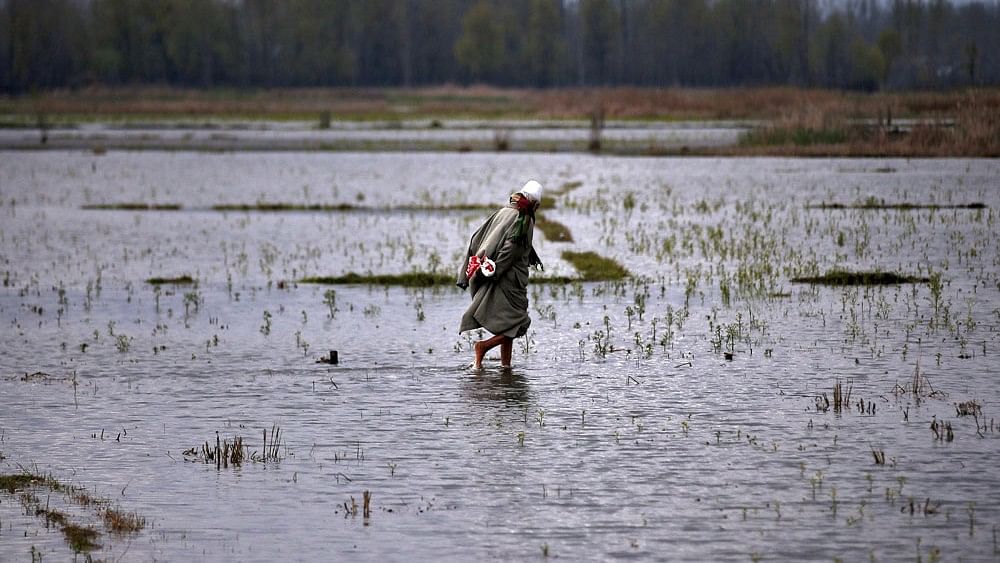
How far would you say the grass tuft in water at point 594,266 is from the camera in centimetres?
2023

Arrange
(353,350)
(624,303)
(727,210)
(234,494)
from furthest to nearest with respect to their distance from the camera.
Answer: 1. (727,210)
2. (624,303)
3. (353,350)
4. (234,494)

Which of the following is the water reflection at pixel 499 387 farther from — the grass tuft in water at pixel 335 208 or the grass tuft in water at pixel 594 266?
the grass tuft in water at pixel 335 208

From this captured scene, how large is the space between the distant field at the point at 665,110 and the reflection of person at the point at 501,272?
33222mm

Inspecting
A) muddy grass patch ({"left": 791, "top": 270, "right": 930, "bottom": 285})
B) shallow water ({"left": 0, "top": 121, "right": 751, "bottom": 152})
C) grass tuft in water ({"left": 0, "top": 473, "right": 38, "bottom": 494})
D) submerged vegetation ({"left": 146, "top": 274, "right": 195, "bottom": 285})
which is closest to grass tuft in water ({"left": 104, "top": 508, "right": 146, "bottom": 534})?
grass tuft in water ({"left": 0, "top": 473, "right": 38, "bottom": 494})

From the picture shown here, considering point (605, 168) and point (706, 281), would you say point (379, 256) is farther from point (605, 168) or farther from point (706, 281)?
point (605, 168)

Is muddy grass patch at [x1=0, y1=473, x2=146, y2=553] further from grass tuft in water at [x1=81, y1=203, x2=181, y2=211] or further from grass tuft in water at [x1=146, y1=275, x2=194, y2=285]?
grass tuft in water at [x1=81, y1=203, x2=181, y2=211]

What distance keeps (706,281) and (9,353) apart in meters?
9.36

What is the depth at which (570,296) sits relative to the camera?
1852 centimetres

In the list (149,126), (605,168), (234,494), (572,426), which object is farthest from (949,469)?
(149,126)

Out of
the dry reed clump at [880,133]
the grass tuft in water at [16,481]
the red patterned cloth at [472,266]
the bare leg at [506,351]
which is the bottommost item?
the grass tuft in water at [16,481]

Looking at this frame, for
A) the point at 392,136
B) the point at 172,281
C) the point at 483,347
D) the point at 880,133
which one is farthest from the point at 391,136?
the point at 483,347

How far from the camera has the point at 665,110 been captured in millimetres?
87938

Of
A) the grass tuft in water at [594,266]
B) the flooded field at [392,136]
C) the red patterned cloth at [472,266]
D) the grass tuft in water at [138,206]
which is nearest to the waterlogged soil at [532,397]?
the grass tuft in water at [594,266]

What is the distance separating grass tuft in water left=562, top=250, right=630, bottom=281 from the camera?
66.4 ft
